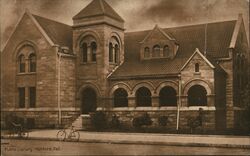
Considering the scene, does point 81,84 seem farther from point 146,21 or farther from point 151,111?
point 146,21

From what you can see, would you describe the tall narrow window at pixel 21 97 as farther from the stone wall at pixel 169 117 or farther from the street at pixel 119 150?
the street at pixel 119 150

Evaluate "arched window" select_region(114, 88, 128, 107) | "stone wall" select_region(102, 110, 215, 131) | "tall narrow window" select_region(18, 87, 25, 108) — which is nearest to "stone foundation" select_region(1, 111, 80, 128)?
"tall narrow window" select_region(18, 87, 25, 108)

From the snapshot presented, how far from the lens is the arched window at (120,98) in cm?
2431

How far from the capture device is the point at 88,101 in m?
24.2

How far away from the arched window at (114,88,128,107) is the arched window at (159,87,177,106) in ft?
6.34

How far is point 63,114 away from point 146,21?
27.4 feet

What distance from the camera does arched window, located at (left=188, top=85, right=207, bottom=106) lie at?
21.9 meters

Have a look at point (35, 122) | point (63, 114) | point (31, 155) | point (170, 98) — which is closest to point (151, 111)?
point (170, 98)

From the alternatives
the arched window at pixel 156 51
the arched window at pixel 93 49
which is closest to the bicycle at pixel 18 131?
the arched window at pixel 93 49

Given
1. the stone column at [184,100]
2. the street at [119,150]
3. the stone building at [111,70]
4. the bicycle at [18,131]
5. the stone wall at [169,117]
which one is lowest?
the street at [119,150]

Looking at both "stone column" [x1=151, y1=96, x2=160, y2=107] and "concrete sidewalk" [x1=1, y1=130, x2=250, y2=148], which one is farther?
"stone column" [x1=151, y1=96, x2=160, y2=107]

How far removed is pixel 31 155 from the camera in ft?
46.0

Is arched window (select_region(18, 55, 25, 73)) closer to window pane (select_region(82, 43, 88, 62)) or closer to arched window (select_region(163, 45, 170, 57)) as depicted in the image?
window pane (select_region(82, 43, 88, 62))

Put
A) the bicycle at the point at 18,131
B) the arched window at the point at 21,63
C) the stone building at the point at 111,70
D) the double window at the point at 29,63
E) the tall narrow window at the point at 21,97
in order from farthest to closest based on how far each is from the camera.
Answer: the double window at the point at 29,63 < the arched window at the point at 21,63 < the tall narrow window at the point at 21,97 < the stone building at the point at 111,70 < the bicycle at the point at 18,131
